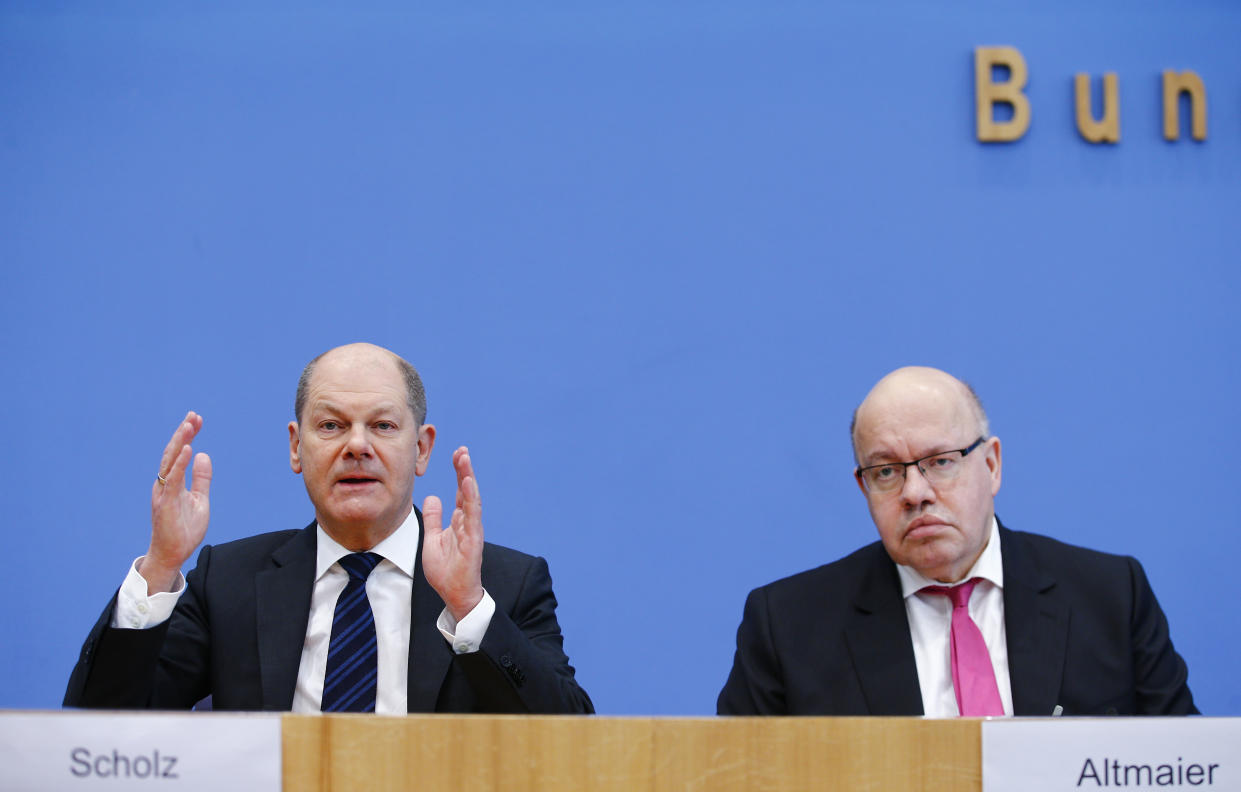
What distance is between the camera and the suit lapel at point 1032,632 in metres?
1.94

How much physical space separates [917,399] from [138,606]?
138cm

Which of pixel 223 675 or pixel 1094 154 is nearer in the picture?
pixel 223 675

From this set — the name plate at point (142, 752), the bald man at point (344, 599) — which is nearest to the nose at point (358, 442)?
the bald man at point (344, 599)

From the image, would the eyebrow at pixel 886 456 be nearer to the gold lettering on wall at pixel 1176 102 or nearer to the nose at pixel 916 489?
the nose at pixel 916 489

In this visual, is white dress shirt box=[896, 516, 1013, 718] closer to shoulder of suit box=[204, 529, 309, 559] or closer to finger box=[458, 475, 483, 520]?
finger box=[458, 475, 483, 520]

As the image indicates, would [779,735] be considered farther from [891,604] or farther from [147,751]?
[891,604]

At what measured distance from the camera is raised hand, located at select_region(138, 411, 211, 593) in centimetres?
188

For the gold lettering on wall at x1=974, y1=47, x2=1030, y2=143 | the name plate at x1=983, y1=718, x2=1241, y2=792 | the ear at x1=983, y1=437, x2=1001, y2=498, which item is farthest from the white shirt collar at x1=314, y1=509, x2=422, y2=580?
the gold lettering on wall at x1=974, y1=47, x2=1030, y2=143

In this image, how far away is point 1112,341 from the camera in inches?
118

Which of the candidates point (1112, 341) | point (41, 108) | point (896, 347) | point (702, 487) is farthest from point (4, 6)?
point (1112, 341)

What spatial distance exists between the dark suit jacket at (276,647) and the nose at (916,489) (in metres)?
0.67

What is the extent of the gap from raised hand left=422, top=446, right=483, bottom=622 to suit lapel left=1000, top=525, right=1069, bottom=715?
919 mm

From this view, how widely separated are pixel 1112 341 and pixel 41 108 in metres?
2.85

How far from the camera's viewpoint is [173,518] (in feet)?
6.21
